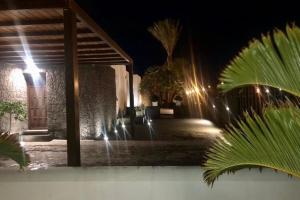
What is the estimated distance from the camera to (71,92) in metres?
5.31

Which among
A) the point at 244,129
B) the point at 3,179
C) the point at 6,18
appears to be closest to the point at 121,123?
the point at 6,18

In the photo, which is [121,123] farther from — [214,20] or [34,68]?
[214,20]

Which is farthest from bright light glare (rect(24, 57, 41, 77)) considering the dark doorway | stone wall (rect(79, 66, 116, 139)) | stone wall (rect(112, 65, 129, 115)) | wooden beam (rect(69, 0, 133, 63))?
stone wall (rect(112, 65, 129, 115))

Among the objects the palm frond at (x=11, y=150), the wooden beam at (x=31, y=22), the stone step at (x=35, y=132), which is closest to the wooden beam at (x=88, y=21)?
the wooden beam at (x=31, y=22)

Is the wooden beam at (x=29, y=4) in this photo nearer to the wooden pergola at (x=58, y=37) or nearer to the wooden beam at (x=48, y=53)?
the wooden pergola at (x=58, y=37)

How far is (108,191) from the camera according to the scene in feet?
10.1

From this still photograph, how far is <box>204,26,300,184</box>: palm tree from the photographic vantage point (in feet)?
6.87

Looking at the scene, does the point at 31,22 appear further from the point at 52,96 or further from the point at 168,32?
the point at 168,32

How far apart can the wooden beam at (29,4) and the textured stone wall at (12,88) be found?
20.1ft

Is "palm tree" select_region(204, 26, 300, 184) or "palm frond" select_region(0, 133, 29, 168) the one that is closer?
"palm tree" select_region(204, 26, 300, 184)

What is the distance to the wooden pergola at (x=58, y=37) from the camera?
5293 millimetres

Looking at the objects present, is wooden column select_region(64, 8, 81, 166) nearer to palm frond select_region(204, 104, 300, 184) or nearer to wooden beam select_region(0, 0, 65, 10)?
wooden beam select_region(0, 0, 65, 10)

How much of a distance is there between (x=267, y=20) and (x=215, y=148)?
29.0 meters

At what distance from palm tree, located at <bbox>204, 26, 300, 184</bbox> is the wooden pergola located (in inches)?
132
